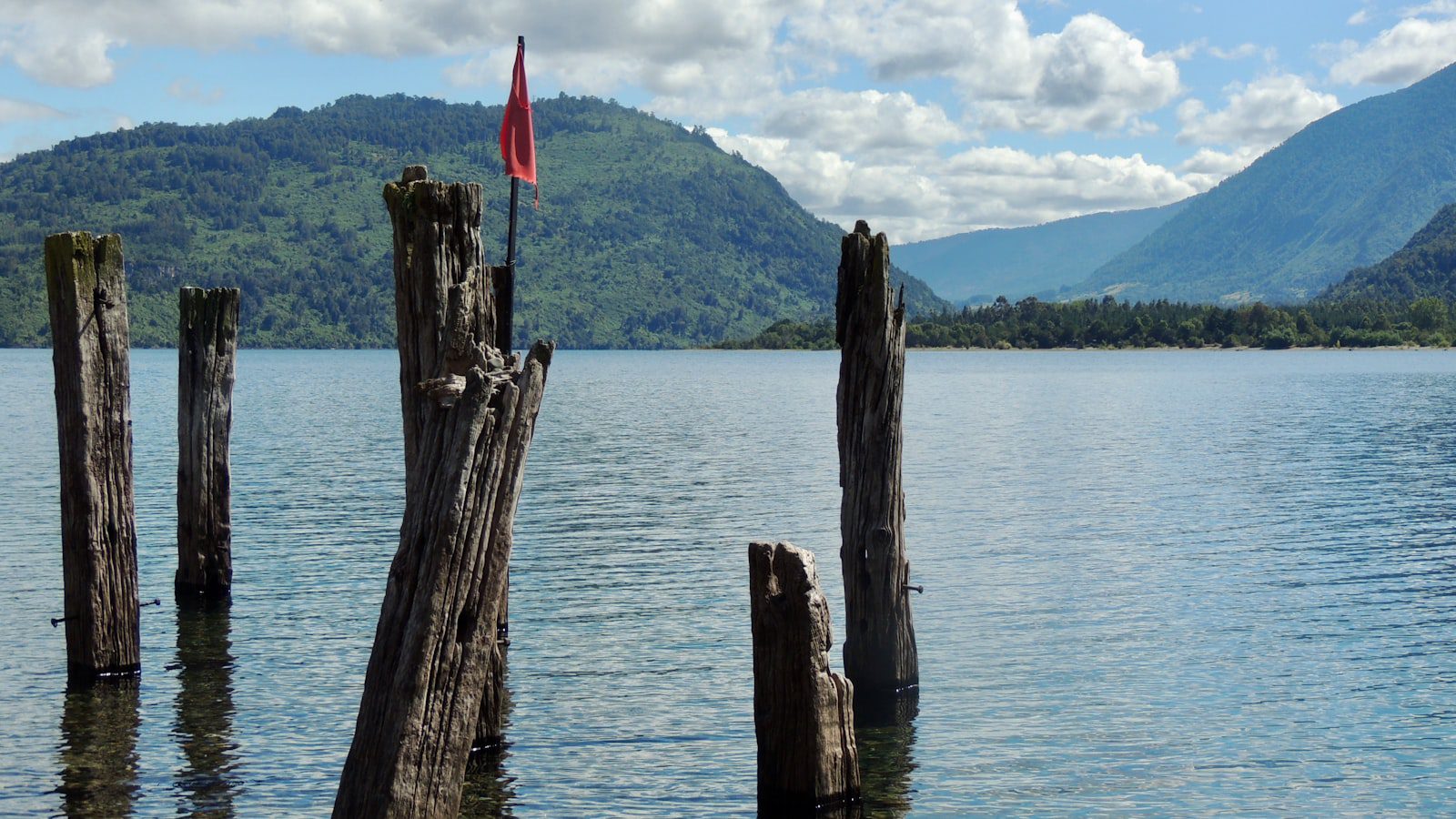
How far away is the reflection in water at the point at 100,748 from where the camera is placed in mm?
12109

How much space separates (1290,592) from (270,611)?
15.4 metres

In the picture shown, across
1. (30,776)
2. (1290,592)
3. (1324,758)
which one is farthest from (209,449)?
(1290,592)

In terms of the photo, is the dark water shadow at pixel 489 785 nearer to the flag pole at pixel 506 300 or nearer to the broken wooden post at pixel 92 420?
the flag pole at pixel 506 300

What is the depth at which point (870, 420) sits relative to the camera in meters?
13.6

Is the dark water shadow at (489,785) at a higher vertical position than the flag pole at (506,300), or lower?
lower

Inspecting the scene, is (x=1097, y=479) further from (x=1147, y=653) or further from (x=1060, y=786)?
(x=1060, y=786)

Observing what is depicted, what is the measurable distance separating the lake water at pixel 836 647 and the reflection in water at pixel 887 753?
0.05 m

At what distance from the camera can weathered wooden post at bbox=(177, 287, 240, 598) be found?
1844 centimetres

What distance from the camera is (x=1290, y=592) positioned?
72.7ft

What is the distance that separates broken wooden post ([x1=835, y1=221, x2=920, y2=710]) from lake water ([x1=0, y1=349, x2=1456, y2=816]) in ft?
5.89

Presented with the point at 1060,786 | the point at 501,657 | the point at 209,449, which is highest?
the point at 209,449

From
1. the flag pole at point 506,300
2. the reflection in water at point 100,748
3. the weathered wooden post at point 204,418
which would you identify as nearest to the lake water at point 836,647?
the reflection in water at point 100,748

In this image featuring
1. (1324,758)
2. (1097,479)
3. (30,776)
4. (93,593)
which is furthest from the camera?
(1097,479)

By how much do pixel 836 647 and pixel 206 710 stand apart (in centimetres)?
764
